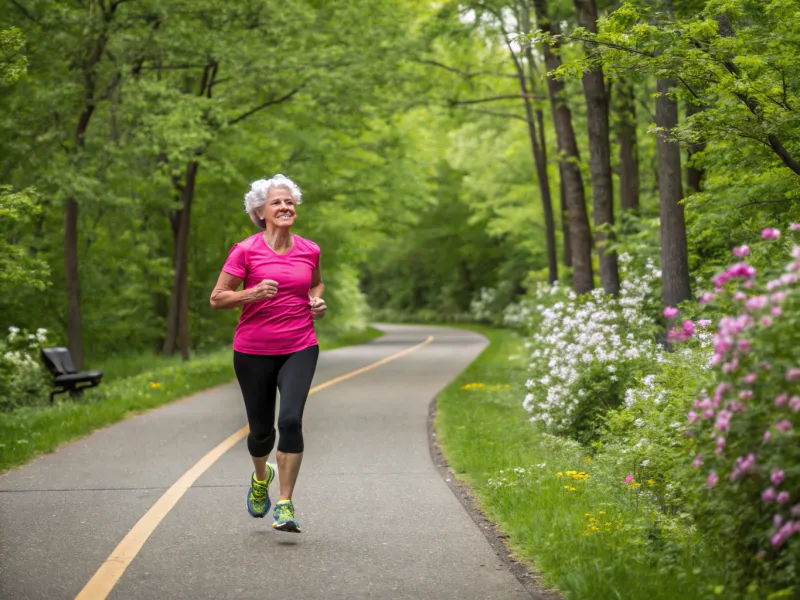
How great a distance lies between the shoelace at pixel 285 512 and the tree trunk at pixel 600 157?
31.7 ft

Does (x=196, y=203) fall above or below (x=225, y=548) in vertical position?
above

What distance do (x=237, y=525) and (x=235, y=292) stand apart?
64.0 inches

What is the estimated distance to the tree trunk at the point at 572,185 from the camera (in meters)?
17.7

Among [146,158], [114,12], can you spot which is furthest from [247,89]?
[114,12]

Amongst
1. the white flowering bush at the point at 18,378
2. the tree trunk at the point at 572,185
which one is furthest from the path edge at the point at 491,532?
the tree trunk at the point at 572,185

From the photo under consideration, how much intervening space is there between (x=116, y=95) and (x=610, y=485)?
15034 mm

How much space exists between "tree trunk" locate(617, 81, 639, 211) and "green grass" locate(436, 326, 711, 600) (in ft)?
30.5

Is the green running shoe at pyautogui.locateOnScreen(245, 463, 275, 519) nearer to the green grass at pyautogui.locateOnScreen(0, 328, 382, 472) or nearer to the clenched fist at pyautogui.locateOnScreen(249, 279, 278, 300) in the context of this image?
the clenched fist at pyautogui.locateOnScreen(249, 279, 278, 300)

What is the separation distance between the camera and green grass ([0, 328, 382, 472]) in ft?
34.8

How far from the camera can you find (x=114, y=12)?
62.1 feet

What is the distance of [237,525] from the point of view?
695cm

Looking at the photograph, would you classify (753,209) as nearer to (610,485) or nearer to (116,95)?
(610,485)

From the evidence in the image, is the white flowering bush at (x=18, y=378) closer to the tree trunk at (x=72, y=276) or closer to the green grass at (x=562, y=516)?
the tree trunk at (x=72, y=276)

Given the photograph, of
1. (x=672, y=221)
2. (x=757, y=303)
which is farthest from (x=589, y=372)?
(x=757, y=303)
